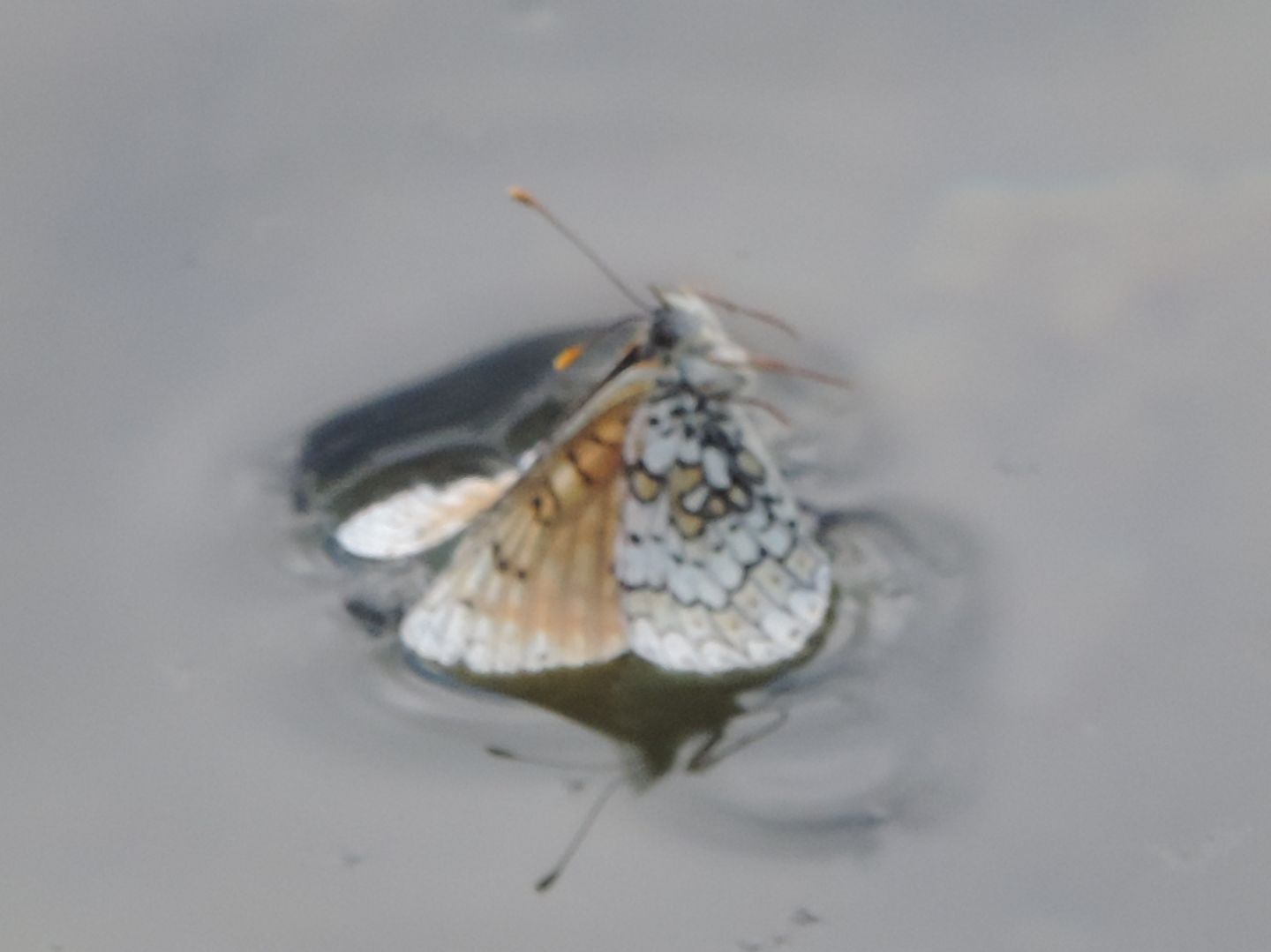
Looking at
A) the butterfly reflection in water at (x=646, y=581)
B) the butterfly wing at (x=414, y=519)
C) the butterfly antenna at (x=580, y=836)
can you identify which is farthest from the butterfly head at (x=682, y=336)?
the butterfly antenna at (x=580, y=836)

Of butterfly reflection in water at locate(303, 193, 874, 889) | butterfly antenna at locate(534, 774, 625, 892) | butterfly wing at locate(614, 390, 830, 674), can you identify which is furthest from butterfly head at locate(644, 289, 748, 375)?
butterfly antenna at locate(534, 774, 625, 892)


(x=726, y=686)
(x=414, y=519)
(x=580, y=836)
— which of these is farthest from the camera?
(x=414, y=519)

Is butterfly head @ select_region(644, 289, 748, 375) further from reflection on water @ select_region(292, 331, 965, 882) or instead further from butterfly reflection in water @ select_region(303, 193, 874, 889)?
reflection on water @ select_region(292, 331, 965, 882)

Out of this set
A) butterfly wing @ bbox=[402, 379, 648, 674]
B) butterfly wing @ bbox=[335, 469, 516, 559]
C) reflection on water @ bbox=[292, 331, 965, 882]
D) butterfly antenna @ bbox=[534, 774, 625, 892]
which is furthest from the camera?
butterfly wing @ bbox=[335, 469, 516, 559]

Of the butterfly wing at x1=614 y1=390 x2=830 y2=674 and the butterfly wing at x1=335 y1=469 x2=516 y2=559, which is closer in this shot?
the butterfly wing at x1=614 y1=390 x2=830 y2=674

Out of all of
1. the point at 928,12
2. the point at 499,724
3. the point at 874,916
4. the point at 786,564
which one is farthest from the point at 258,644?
the point at 928,12

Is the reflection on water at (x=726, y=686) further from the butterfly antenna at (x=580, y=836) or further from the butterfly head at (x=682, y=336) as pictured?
the butterfly head at (x=682, y=336)

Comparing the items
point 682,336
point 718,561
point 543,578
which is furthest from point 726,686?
point 682,336

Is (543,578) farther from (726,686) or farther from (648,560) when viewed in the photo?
(726,686)
